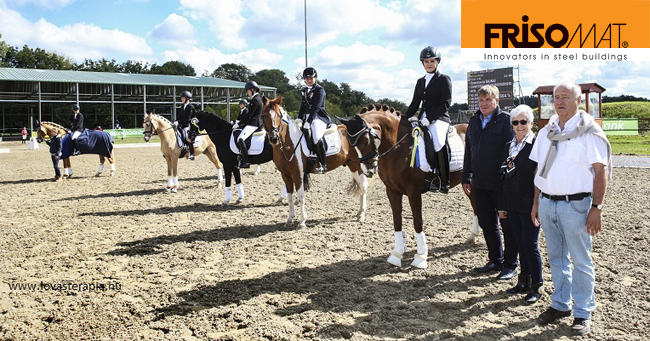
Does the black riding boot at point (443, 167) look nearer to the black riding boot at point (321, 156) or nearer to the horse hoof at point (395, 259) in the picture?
the horse hoof at point (395, 259)

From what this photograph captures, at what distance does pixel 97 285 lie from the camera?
480cm

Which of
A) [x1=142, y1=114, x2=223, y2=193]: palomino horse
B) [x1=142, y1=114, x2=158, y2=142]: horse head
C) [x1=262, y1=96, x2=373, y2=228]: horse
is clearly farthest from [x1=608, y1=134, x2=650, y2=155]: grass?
[x1=142, y1=114, x2=158, y2=142]: horse head

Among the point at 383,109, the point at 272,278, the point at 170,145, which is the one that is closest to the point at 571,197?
the point at 383,109

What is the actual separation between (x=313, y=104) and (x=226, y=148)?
3.24 metres

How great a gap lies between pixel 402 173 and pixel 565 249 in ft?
6.58

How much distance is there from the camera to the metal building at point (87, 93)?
42531 mm

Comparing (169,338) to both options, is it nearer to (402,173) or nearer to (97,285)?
(97,285)

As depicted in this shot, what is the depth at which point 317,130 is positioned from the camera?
7387 millimetres

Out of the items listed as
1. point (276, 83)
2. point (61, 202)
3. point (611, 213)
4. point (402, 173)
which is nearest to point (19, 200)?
point (61, 202)

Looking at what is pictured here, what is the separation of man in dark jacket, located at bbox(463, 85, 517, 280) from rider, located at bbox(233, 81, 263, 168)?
17.2 feet

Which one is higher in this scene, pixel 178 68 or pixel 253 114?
pixel 178 68

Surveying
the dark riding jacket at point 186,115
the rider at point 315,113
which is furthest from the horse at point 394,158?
the dark riding jacket at point 186,115

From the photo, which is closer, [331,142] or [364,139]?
[364,139]

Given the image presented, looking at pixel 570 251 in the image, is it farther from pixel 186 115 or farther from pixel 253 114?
pixel 186 115
